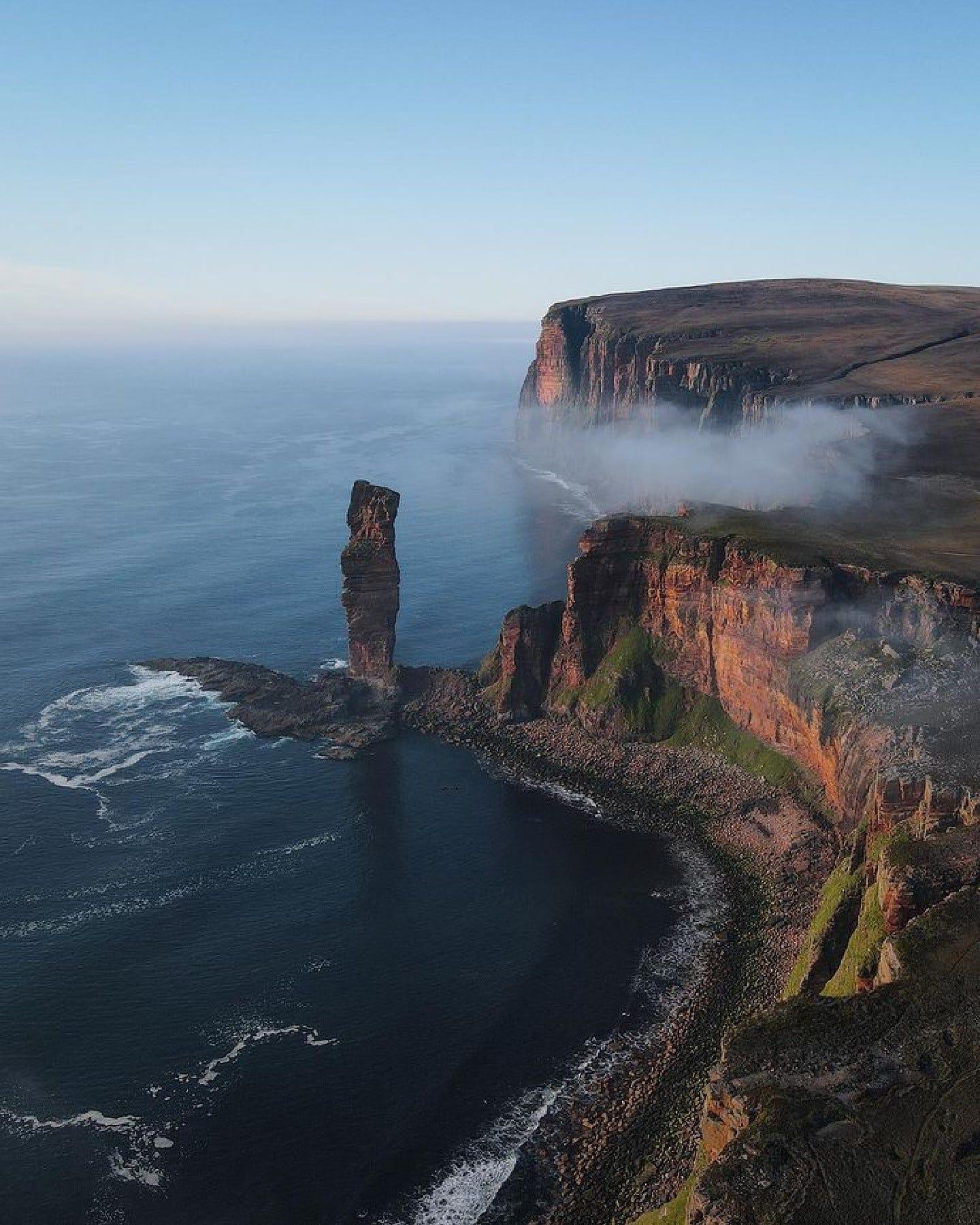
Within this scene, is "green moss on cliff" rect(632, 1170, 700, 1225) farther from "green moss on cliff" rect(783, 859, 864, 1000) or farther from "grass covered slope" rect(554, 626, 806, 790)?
"grass covered slope" rect(554, 626, 806, 790)

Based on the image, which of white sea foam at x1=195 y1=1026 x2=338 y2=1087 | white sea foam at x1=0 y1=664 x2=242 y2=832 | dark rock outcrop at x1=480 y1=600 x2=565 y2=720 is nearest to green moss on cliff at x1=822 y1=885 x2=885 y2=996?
white sea foam at x1=195 y1=1026 x2=338 y2=1087

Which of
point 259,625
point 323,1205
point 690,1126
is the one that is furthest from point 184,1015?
point 259,625

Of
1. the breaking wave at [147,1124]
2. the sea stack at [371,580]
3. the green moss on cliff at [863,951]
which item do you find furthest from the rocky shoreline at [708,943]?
the breaking wave at [147,1124]

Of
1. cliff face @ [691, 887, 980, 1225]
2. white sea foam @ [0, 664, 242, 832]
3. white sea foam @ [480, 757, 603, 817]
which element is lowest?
white sea foam @ [480, 757, 603, 817]

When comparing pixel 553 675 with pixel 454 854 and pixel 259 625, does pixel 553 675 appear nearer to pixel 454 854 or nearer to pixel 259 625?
pixel 454 854

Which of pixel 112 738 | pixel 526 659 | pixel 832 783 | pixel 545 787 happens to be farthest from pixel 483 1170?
pixel 112 738

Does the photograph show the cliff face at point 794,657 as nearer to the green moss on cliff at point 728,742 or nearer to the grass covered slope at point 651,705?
the grass covered slope at point 651,705
